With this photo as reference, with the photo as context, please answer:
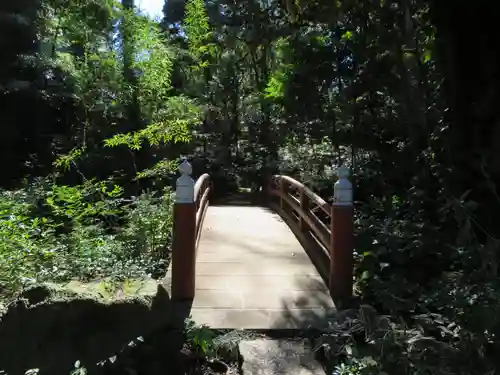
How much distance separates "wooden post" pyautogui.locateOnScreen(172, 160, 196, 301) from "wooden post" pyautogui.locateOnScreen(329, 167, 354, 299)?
1.15m

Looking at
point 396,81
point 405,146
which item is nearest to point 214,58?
point 396,81

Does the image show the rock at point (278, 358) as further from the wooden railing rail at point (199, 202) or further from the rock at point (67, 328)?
the wooden railing rail at point (199, 202)

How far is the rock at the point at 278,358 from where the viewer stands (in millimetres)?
3291

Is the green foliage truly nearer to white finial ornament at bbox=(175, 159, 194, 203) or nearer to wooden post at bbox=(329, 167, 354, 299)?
white finial ornament at bbox=(175, 159, 194, 203)

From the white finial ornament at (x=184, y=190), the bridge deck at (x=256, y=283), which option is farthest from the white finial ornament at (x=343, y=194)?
the white finial ornament at (x=184, y=190)

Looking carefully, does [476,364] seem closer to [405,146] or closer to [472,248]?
[472,248]

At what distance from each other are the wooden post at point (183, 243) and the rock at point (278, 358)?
2.87 ft

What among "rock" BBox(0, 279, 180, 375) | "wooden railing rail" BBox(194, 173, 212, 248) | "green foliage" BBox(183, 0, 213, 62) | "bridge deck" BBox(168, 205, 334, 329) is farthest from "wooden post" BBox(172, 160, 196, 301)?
"green foliage" BBox(183, 0, 213, 62)

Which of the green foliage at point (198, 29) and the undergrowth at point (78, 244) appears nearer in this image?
the undergrowth at point (78, 244)

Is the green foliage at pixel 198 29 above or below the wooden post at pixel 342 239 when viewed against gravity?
above

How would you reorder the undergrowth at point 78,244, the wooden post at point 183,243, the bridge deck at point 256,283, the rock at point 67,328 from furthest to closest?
1. the undergrowth at point 78,244
2. the wooden post at point 183,243
3. the bridge deck at point 256,283
4. the rock at point 67,328

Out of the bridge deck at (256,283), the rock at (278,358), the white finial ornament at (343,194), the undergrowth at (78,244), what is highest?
the white finial ornament at (343,194)

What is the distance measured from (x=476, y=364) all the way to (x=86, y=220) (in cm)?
548

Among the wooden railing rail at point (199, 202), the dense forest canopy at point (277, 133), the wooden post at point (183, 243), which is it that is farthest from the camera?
the wooden railing rail at point (199, 202)
